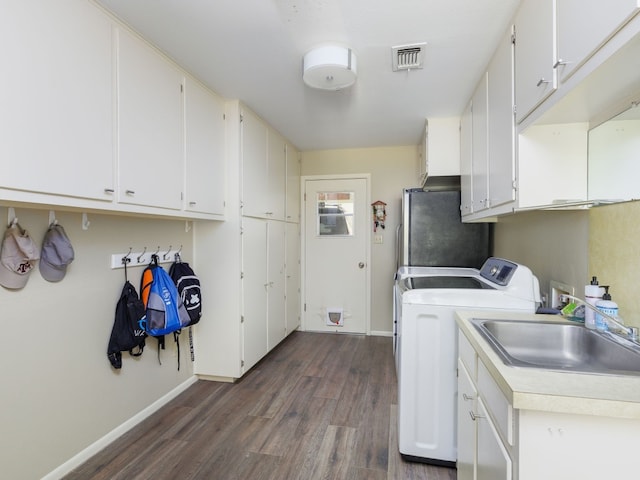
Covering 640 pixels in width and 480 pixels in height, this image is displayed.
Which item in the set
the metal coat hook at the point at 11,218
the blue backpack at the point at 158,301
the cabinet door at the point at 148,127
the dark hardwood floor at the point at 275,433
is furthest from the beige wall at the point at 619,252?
the metal coat hook at the point at 11,218

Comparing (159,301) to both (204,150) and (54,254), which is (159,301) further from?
(204,150)

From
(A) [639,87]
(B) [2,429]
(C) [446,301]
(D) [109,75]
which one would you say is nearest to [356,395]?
(C) [446,301]

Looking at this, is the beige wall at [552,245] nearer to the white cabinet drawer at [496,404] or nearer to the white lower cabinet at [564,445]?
the white cabinet drawer at [496,404]

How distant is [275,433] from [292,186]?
2695 millimetres

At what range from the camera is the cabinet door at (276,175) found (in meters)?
3.27

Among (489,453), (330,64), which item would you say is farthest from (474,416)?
(330,64)

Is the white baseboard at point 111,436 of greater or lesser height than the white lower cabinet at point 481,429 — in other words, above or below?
below

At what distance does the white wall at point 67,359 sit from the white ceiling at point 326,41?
1.14 m

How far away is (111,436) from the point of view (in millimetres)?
1940

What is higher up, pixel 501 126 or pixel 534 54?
pixel 534 54

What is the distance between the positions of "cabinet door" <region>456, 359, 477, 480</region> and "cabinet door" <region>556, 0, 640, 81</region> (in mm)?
1183

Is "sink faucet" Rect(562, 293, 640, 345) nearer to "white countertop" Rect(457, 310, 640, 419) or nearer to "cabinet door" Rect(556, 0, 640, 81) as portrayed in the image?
"white countertop" Rect(457, 310, 640, 419)

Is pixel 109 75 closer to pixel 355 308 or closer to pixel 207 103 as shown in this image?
pixel 207 103

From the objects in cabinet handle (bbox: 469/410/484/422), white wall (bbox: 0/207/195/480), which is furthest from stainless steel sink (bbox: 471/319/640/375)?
white wall (bbox: 0/207/195/480)
